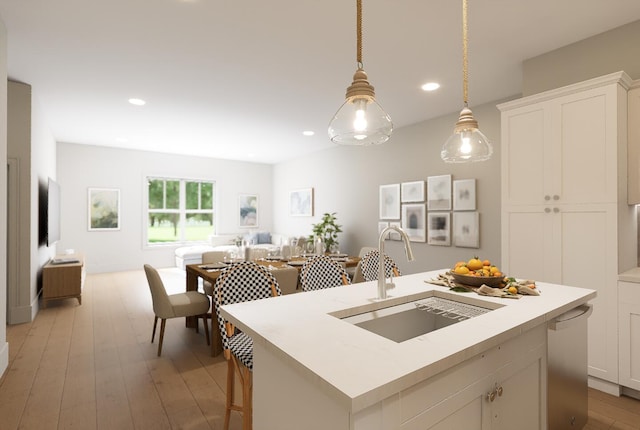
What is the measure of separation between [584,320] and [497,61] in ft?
7.93

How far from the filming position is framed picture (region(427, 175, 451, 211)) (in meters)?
4.78

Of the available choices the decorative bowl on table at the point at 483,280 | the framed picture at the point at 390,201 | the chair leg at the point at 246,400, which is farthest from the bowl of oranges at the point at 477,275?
the framed picture at the point at 390,201

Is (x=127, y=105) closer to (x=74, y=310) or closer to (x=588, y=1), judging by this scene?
(x=74, y=310)

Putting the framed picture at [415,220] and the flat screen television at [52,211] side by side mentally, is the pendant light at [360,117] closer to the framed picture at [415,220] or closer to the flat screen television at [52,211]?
the framed picture at [415,220]

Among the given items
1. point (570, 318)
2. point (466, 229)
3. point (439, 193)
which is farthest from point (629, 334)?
point (439, 193)

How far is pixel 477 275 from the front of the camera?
1988 millimetres

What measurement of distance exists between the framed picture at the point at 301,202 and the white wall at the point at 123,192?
5.16 feet

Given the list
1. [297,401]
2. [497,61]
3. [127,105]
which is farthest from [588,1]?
[127,105]

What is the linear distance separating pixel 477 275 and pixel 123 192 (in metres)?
7.72

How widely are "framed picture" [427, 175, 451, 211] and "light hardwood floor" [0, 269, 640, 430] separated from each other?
2727 mm

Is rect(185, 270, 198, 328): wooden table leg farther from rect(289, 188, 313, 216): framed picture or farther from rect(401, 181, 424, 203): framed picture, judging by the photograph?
rect(289, 188, 313, 216): framed picture

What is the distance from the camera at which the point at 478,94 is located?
4.07m

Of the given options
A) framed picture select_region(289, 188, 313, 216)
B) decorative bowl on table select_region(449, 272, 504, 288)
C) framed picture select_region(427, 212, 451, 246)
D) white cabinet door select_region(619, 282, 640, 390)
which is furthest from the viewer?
framed picture select_region(289, 188, 313, 216)

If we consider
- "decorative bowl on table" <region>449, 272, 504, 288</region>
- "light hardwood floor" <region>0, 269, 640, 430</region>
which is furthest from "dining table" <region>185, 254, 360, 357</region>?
"decorative bowl on table" <region>449, 272, 504, 288</region>
